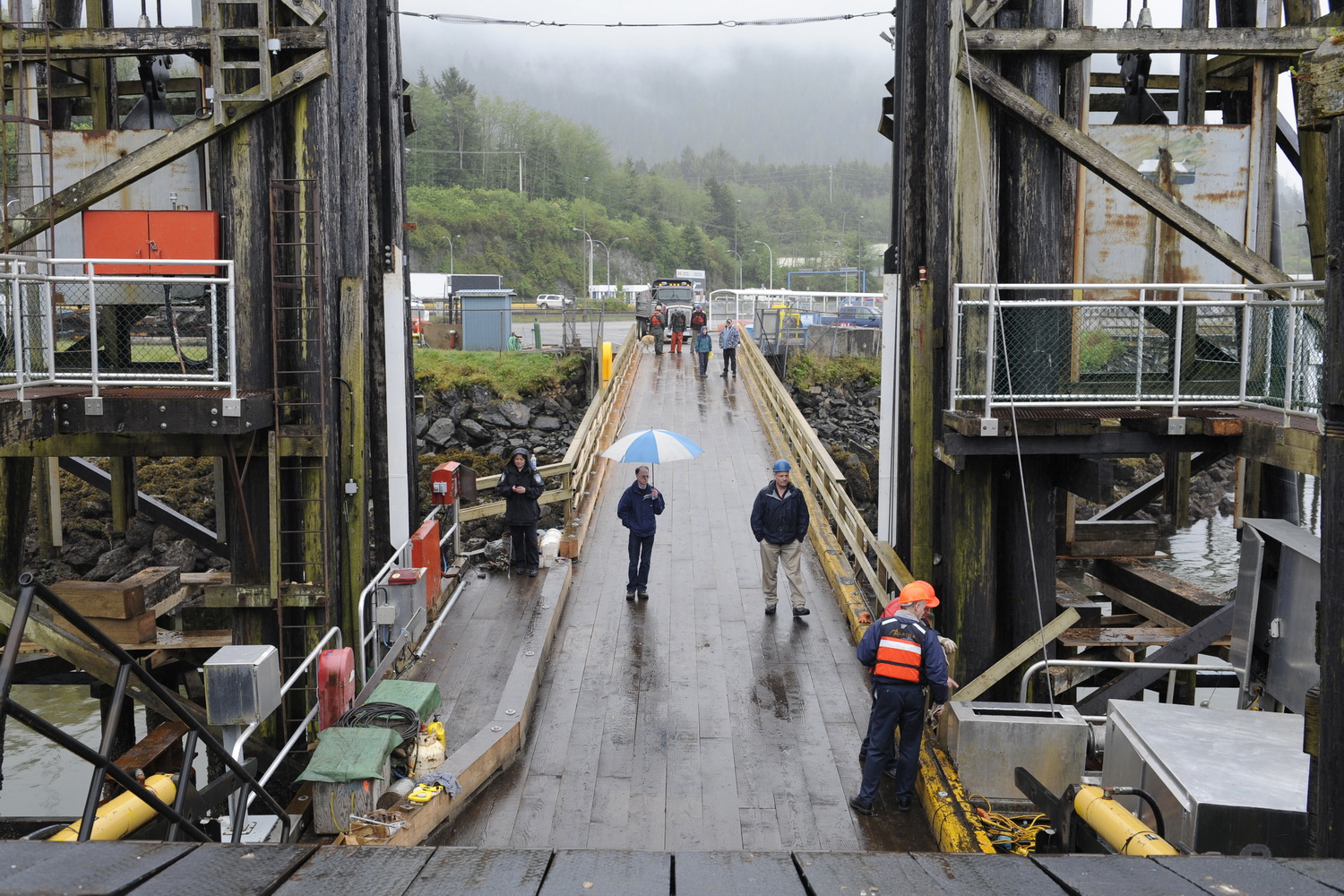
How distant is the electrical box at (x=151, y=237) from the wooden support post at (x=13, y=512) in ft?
8.24

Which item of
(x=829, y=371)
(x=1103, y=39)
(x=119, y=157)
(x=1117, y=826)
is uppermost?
(x=1103, y=39)

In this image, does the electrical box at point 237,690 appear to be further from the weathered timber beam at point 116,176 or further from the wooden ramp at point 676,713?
the weathered timber beam at point 116,176

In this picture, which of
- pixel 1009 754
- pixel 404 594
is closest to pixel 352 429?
pixel 404 594

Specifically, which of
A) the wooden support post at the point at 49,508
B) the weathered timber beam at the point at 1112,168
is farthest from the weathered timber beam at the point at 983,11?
the wooden support post at the point at 49,508

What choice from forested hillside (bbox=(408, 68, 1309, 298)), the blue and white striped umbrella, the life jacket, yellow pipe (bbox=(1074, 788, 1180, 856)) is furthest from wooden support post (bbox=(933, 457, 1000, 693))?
forested hillside (bbox=(408, 68, 1309, 298))

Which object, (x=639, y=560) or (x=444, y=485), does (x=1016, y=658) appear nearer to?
(x=639, y=560)

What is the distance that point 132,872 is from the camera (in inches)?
99.9

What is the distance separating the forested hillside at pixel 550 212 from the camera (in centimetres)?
11100

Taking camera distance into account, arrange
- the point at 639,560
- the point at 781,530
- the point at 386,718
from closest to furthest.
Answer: the point at 386,718, the point at 781,530, the point at 639,560

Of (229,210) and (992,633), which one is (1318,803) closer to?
(992,633)

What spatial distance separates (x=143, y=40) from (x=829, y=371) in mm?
30171

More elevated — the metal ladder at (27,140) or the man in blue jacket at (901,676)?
the metal ladder at (27,140)

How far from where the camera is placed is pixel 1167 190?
10.6 meters

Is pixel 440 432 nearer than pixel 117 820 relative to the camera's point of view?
No
